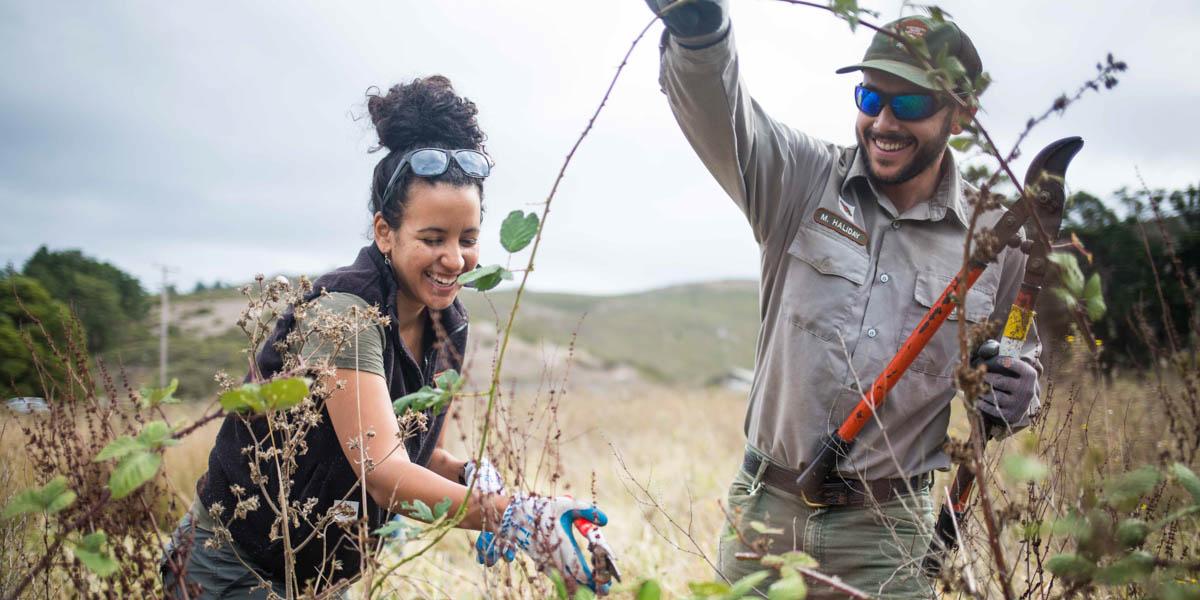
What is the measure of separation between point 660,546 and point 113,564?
12.6 feet

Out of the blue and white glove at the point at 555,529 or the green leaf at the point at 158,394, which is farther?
the blue and white glove at the point at 555,529

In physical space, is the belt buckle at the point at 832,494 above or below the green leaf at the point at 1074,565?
below

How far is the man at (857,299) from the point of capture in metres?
2.44

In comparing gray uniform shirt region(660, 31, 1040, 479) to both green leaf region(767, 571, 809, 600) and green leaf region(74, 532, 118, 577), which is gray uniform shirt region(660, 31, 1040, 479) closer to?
green leaf region(767, 571, 809, 600)

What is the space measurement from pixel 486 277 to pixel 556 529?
2.14 feet

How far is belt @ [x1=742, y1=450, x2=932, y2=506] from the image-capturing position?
8.12 feet

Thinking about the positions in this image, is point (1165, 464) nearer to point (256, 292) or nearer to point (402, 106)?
point (256, 292)

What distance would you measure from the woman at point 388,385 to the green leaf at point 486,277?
0.50 m

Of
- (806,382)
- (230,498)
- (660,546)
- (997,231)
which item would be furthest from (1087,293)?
(660,546)

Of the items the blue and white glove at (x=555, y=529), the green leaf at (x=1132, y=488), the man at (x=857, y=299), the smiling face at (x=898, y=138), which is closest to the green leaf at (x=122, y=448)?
the blue and white glove at (x=555, y=529)

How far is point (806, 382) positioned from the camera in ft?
8.20

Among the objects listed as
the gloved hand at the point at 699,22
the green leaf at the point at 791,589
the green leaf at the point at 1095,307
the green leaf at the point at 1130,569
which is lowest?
the green leaf at the point at 791,589

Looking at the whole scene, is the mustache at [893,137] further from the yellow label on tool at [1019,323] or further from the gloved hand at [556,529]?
the gloved hand at [556,529]

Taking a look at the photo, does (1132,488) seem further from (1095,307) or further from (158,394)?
(158,394)
